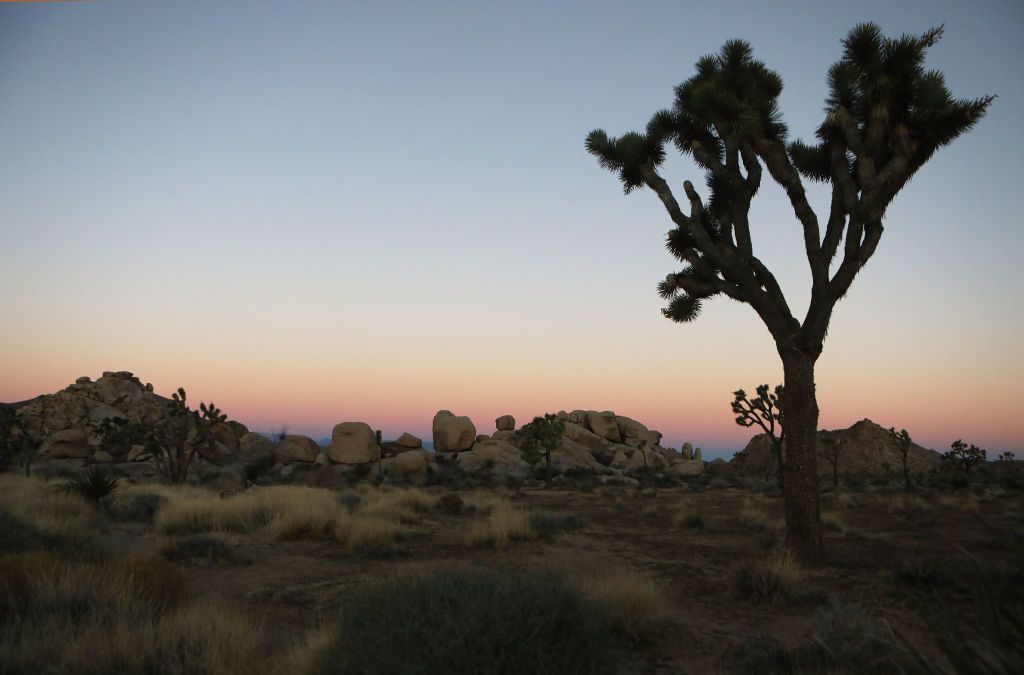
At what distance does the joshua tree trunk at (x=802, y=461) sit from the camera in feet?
32.2

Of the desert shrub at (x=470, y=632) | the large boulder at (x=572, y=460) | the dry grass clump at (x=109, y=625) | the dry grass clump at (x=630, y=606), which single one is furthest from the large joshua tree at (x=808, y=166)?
the large boulder at (x=572, y=460)

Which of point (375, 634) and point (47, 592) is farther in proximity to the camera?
point (47, 592)

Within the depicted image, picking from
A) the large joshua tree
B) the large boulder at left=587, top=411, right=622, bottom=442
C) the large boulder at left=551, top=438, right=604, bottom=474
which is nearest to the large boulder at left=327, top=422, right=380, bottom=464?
the large boulder at left=551, top=438, right=604, bottom=474

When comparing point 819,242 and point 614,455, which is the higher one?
point 819,242

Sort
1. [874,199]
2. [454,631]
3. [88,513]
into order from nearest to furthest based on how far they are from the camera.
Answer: [454,631] → [874,199] → [88,513]

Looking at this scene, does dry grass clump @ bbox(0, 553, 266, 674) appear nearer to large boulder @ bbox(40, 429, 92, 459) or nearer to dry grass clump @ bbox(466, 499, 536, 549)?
dry grass clump @ bbox(466, 499, 536, 549)

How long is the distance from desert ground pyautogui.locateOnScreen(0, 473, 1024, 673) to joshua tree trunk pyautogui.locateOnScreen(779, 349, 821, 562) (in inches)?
21.6

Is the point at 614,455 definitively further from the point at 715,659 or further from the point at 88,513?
the point at 715,659

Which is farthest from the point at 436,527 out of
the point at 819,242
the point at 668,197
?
the point at 819,242

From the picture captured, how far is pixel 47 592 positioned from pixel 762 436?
6399 cm

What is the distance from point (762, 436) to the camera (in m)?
61.7

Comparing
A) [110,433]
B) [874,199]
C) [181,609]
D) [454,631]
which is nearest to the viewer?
[454,631]

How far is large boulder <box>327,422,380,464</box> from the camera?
45.6 m

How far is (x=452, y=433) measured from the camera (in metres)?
49.1
